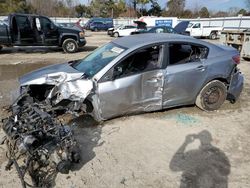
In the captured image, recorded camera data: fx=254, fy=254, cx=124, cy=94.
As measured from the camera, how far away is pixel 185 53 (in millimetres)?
4941

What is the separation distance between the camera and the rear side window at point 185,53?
477cm

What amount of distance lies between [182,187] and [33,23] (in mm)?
11689

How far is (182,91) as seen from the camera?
4887mm

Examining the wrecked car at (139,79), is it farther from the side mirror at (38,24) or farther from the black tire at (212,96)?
the side mirror at (38,24)

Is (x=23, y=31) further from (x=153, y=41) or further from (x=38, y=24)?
(x=153, y=41)

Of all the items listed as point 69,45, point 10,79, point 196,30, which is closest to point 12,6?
point 196,30

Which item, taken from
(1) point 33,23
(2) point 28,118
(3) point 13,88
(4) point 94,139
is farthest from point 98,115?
(1) point 33,23

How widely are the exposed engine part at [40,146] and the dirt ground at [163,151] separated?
0.60 ft

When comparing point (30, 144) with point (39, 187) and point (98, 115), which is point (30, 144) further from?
point (98, 115)

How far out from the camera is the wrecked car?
14.0 feet

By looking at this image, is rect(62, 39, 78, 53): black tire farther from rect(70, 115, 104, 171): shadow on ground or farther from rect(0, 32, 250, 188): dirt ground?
rect(70, 115, 104, 171): shadow on ground

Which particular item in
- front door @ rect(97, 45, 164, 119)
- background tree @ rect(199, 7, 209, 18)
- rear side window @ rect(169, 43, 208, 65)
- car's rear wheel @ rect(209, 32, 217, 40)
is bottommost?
car's rear wheel @ rect(209, 32, 217, 40)

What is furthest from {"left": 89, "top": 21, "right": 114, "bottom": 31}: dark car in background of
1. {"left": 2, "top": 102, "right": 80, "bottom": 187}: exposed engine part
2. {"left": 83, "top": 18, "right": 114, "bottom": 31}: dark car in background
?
{"left": 2, "top": 102, "right": 80, "bottom": 187}: exposed engine part

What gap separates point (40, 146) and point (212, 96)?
3.59 metres
